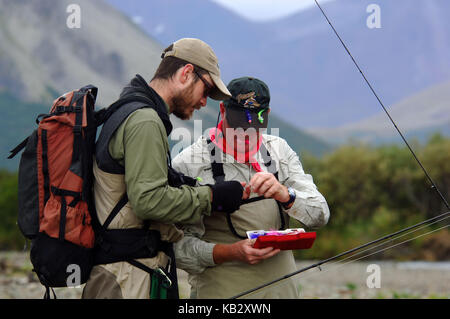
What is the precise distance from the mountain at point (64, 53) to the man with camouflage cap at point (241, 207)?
96.6m

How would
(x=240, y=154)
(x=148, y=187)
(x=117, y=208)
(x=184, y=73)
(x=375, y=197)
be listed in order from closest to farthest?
(x=148, y=187), (x=117, y=208), (x=184, y=73), (x=240, y=154), (x=375, y=197)

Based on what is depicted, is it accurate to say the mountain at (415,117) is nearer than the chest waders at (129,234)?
No

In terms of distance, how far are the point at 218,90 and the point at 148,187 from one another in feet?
2.40

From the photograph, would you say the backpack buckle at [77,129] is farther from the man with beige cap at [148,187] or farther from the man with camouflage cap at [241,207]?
the man with camouflage cap at [241,207]

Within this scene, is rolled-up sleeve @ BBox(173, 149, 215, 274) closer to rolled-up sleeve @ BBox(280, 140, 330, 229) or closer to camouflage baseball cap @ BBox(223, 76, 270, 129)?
camouflage baseball cap @ BBox(223, 76, 270, 129)

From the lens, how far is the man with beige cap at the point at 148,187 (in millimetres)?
2598

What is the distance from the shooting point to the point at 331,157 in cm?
1983

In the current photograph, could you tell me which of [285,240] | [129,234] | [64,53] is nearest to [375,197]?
[285,240]

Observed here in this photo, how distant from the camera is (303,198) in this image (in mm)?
3137

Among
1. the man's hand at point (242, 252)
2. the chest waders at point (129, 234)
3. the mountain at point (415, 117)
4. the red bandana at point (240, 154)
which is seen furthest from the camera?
the mountain at point (415, 117)

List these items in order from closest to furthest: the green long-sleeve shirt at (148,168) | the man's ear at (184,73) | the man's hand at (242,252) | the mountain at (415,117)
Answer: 1. the green long-sleeve shirt at (148,168)
2. the man's ear at (184,73)
3. the man's hand at (242,252)
4. the mountain at (415,117)

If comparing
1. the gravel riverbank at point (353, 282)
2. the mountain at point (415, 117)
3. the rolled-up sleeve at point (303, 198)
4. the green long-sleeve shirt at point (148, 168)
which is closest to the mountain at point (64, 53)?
the mountain at point (415, 117)

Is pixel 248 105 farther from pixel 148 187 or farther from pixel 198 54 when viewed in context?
pixel 148 187

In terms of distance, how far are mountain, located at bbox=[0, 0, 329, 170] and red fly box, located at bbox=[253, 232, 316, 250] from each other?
9704 cm
